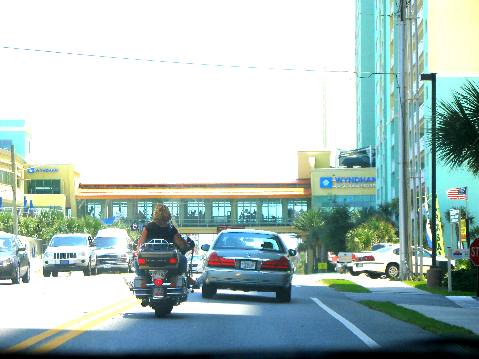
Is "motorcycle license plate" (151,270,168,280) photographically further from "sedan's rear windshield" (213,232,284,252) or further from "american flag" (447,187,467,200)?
"american flag" (447,187,467,200)

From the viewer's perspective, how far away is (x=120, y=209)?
124 m

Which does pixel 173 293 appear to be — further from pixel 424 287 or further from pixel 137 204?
pixel 137 204

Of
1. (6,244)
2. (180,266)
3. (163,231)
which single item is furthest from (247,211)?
(180,266)

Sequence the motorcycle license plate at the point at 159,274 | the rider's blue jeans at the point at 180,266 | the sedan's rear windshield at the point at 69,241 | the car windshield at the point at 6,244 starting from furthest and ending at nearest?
the sedan's rear windshield at the point at 69,241, the car windshield at the point at 6,244, the rider's blue jeans at the point at 180,266, the motorcycle license plate at the point at 159,274

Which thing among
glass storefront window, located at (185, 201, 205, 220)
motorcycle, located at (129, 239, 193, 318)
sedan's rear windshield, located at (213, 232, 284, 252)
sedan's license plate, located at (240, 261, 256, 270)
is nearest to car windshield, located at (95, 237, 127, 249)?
sedan's rear windshield, located at (213, 232, 284, 252)

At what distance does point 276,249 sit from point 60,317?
730cm

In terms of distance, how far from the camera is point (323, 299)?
2422cm

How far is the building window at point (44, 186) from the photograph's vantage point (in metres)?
125

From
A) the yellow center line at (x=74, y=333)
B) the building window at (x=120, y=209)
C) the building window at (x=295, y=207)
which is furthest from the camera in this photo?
the building window at (x=120, y=209)

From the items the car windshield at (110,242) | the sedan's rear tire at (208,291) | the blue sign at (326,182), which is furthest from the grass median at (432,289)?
the blue sign at (326,182)

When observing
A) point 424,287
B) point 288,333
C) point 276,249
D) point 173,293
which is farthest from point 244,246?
point 424,287

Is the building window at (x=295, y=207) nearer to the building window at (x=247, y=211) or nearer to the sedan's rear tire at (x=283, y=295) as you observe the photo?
the building window at (x=247, y=211)

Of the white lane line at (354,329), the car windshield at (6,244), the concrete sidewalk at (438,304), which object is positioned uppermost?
the car windshield at (6,244)

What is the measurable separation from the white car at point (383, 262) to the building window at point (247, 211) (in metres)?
75.7
